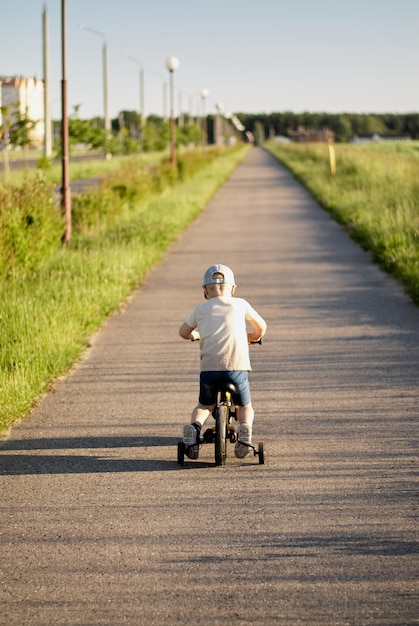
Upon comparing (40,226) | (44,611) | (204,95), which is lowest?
(44,611)

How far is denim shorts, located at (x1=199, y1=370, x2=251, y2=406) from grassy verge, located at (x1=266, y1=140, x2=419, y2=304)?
6283mm

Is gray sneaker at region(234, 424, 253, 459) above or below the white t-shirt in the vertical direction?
below

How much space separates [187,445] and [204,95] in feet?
150

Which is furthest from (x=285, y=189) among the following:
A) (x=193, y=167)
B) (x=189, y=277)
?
(x=189, y=277)

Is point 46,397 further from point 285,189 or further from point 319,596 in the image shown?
point 285,189

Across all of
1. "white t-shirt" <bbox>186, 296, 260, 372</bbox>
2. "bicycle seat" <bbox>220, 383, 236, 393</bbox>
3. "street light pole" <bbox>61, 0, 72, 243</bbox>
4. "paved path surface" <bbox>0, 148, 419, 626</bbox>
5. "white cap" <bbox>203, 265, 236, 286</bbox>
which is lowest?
"paved path surface" <bbox>0, 148, 419, 626</bbox>

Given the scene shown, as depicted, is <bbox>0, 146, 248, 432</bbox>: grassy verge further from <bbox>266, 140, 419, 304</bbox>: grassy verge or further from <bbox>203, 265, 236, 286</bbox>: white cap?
<bbox>266, 140, 419, 304</bbox>: grassy verge

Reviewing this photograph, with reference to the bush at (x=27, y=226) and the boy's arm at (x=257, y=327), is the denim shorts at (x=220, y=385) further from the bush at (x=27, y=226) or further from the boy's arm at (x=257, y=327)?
the bush at (x=27, y=226)

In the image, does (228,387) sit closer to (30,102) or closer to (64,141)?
(64,141)

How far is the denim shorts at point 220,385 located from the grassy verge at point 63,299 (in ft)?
4.68

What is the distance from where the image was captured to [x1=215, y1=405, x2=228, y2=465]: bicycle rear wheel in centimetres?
596

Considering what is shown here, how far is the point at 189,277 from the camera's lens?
47.8ft

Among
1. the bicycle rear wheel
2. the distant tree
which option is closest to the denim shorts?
the bicycle rear wheel

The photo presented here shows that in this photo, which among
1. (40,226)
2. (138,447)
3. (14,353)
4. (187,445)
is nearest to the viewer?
(187,445)
